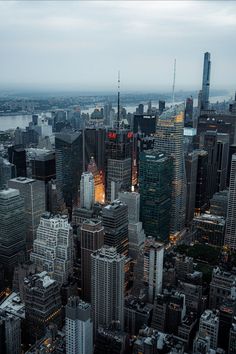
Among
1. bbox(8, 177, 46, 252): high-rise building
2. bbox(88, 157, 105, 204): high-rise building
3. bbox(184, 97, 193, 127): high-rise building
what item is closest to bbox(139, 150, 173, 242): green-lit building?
bbox(8, 177, 46, 252): high-rise building

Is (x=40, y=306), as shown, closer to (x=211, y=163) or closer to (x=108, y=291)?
(x=108, y=291)

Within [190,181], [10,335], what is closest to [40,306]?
[10,335]

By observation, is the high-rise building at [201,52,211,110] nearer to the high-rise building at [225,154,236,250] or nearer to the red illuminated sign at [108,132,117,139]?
the red illuminated sign at [108,132,117,139]

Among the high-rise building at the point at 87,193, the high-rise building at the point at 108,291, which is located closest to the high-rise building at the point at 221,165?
the high-rise building at the point at 87,193

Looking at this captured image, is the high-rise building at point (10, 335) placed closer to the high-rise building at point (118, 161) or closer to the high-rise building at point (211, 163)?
the high-rise building at point (118, 161)

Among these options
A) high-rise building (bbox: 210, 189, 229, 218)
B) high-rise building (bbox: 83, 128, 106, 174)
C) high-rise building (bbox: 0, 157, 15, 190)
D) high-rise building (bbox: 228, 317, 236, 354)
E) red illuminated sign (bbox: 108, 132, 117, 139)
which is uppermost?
red illuminated sign (bbox: 108, 132, 117, 139)
